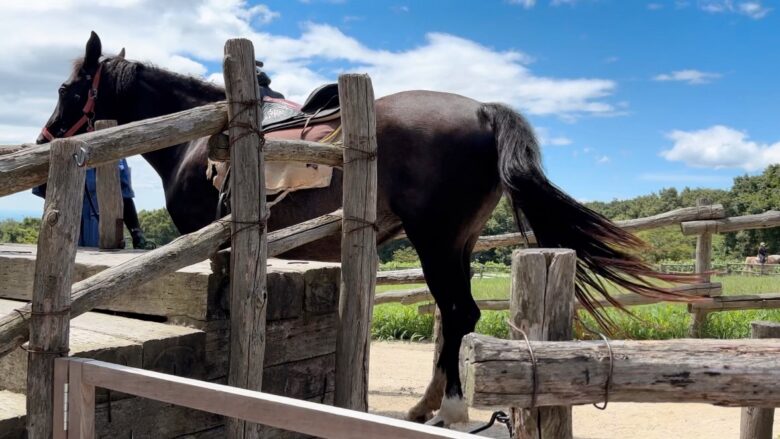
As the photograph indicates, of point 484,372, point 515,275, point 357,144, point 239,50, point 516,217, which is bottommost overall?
point 484,372

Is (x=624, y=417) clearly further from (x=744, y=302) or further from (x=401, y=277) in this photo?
(x=744, y=302)

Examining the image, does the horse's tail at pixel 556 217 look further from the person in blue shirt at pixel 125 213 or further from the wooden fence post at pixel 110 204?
the person in blue shirt at pixel 125 213

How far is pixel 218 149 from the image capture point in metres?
2.83

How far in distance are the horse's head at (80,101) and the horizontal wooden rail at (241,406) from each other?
3410 millimetres

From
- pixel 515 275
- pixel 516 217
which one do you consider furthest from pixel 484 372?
pixel 516 217

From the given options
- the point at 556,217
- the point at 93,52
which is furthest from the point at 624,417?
the point at 93,52

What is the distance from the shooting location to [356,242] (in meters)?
3.21

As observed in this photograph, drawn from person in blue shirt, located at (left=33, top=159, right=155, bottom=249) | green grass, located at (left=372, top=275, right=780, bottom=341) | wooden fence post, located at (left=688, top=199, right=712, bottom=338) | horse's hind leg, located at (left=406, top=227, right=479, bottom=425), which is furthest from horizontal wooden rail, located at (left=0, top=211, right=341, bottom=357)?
wooden fence post, located at (left=688, top=199, right=712, bottom=338)

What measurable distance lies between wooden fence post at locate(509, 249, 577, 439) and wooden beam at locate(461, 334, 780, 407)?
0.10 meters

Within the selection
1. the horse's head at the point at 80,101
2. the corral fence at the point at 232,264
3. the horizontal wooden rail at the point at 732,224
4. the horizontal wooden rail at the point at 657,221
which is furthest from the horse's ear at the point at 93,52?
the horizontal wooden rail at the point at 732,224

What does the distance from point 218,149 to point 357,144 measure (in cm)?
71

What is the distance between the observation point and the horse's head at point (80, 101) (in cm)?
501

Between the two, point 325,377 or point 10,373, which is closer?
point 10,373

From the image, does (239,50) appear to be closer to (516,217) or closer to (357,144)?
(357,144)
